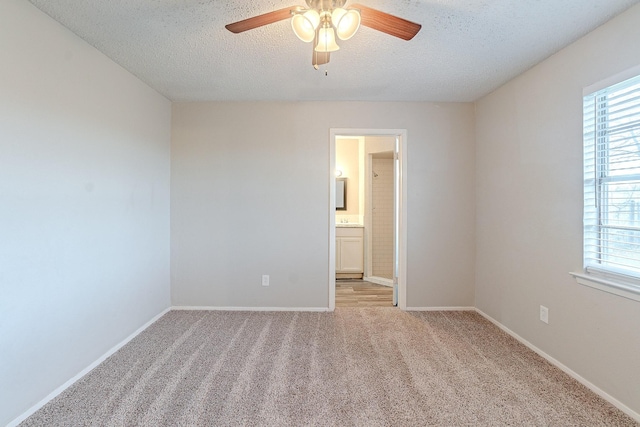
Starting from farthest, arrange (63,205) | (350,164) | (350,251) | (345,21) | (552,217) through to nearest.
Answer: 1. (350,164)
2. (350,251)
3. (552,217)
4. (63,205)
5. (345,21)

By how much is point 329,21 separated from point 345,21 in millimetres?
106

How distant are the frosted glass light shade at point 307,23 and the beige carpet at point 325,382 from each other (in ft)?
6.83

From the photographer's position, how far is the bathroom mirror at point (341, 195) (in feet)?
18.3

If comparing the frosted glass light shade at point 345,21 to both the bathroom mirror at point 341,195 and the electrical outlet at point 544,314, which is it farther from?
the bathroom mirror at point 341,195

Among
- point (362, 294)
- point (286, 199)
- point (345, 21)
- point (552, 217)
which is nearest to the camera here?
point (345, 21)

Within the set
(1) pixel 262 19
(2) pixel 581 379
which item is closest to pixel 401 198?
(2) pixel 581 379

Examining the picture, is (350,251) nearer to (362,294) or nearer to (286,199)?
(362,294)

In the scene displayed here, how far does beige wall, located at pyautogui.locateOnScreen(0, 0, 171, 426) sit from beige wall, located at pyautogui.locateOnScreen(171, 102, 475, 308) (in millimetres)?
591

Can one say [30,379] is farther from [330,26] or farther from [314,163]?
[314,163]

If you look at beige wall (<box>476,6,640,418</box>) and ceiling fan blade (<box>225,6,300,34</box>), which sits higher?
ceiling fan blade (<box>225,6,300,34</box>)

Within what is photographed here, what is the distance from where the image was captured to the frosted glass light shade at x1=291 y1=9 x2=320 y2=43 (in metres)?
1.52

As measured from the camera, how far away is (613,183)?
196cm

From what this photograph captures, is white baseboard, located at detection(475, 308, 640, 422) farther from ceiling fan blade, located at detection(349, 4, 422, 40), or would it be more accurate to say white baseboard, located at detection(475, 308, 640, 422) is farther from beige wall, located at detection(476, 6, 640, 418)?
ceiling fan blade, located at detection(349, 4, 422, 40)

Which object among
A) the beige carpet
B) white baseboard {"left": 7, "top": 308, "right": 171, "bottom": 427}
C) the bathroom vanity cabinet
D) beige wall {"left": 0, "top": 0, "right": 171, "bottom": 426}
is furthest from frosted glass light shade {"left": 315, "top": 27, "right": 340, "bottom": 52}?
the bathroom vanity cabinet
